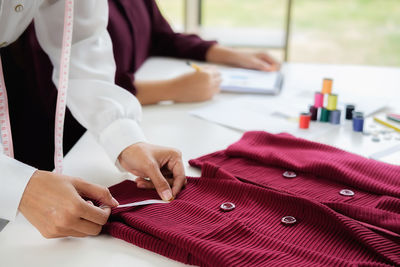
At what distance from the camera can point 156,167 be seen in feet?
3.07

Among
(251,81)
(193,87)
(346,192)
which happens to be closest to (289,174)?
(346,192)

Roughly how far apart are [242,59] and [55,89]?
2.30 feet

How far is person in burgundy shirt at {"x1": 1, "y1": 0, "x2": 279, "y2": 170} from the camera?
4.90 feet

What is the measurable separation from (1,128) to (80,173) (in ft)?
0.58

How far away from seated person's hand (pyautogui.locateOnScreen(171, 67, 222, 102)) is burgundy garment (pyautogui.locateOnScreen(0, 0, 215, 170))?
5.3 inches

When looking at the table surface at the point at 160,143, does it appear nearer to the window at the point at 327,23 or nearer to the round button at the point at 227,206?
the round button at the point at 227,206

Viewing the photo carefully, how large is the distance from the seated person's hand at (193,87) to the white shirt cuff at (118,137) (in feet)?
1.54

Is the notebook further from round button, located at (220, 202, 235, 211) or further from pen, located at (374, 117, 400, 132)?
round button, located at (220, 202, 235, 211)

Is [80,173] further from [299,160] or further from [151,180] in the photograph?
[299,160]

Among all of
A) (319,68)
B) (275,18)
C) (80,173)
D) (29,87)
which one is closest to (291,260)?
(80,173)

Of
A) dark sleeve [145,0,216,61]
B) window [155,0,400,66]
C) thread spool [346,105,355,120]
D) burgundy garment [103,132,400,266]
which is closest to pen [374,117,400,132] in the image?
thread spool [346,105,355,120]

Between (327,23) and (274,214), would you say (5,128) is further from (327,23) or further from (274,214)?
(327,23)

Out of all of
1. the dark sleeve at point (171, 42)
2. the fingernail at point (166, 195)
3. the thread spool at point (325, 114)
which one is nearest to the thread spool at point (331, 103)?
the thread spool at point (325, 114)

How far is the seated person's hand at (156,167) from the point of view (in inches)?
36.0
